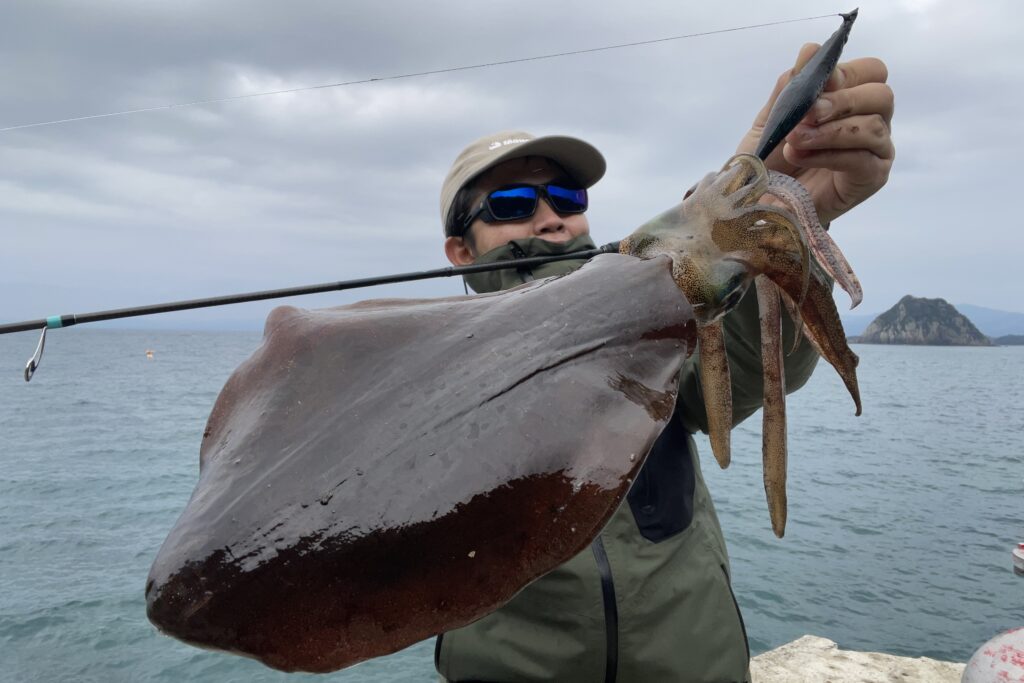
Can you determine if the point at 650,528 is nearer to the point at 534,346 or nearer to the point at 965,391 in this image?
the point at 534,346

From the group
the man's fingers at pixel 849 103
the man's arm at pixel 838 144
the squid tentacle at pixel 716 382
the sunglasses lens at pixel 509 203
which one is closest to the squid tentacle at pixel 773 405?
the squid tentacle at pixel 716 382

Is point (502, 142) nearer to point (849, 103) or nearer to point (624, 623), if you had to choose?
point (849, 103)

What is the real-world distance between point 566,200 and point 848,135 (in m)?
1.61

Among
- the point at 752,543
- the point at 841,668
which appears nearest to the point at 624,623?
the point at 841,668

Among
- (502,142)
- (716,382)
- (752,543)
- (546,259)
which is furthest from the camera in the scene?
(752,543)

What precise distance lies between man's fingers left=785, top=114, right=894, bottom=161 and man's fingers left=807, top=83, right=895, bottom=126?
0.07 feet

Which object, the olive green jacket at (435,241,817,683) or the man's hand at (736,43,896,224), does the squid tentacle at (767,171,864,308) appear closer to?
the man's hand at (736,43,896,224)

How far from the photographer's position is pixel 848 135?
79.4 inches

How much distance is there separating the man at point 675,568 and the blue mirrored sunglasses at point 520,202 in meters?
1.13

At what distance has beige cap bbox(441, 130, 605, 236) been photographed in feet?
10.7

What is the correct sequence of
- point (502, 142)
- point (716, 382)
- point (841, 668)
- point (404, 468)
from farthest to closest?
point (841, 668) < point (502, 142) < point (716, 382) < point (404, 468)

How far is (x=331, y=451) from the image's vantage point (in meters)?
1.15

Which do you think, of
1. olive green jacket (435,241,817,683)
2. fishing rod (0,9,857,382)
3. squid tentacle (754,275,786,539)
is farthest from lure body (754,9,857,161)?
olive green jacket (435,241,817,683)

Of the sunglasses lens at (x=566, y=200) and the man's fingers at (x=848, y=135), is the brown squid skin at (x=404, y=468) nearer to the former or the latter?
the man's fingers at (x=848, y=135)
